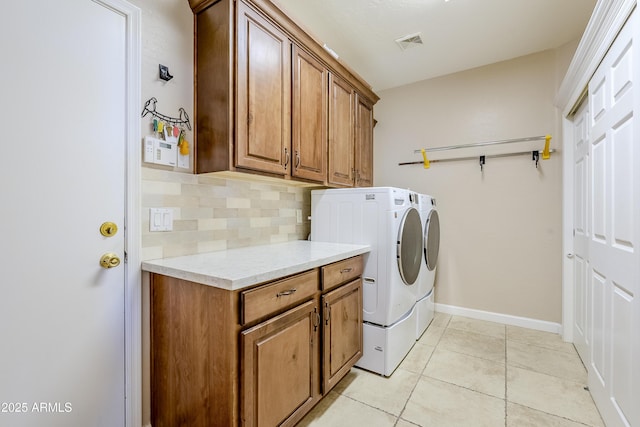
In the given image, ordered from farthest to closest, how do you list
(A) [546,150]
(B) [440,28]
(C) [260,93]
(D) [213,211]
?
(A) [546,150], (B) [440,28], (D) [213,211], (C) [260,93]

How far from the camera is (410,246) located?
212 centimetres

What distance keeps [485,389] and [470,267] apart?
1.42 m

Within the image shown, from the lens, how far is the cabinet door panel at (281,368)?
1098 mm

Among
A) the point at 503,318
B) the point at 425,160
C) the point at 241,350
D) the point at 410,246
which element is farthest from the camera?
the point at 425,160

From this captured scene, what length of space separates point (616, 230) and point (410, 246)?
108cm

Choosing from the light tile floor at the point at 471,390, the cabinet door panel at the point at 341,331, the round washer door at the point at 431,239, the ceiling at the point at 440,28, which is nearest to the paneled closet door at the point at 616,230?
the light tile floor at the point at 471,390

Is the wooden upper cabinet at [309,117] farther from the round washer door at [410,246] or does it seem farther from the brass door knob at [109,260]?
the brass door knob at [109,260]

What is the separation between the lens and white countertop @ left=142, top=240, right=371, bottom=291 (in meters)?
1.06

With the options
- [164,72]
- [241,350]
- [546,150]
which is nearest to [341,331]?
[241,350]

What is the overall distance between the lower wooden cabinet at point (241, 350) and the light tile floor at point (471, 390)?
0.88ft

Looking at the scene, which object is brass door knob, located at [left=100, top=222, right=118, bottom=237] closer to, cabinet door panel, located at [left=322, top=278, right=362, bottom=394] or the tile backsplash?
the tile backsplash

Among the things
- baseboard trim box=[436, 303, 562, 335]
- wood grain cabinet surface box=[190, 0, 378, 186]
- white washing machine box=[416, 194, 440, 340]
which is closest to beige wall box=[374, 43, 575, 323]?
baseboard trim box=[436, 303, 562, 335]

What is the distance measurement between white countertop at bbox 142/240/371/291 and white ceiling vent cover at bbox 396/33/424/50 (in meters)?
1.91

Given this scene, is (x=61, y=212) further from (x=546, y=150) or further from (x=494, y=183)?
(x=546, y=150)
